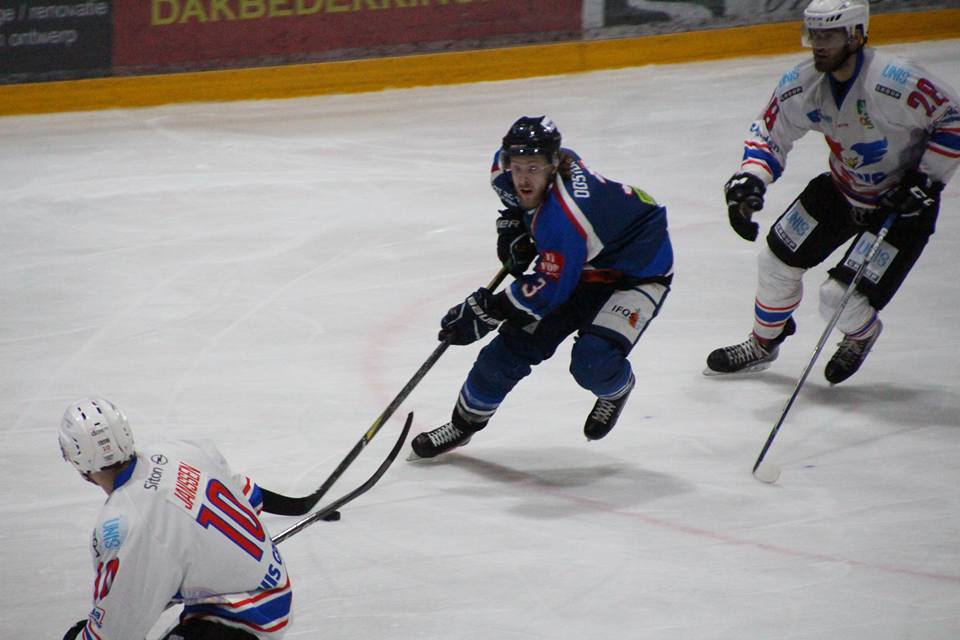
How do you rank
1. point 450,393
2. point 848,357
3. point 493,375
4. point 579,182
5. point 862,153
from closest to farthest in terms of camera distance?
point 579,182 → point 493,375 → point 862,153 → point 848,357 → point 450,393

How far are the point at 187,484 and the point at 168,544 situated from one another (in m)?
0.13

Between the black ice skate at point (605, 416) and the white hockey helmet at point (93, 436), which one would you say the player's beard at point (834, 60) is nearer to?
the black ice skate at point (605, 416)

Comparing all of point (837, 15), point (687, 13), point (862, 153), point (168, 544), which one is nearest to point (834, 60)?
Result: point (837, 15)

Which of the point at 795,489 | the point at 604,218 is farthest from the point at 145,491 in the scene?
the point at 795,489

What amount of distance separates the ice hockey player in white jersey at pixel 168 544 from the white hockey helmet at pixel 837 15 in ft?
8.10

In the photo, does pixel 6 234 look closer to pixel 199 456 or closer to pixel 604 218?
pixel 604 218

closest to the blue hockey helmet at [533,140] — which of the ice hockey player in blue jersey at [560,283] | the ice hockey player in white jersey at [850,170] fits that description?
the ice hockey player in blue jersey at [560,283]

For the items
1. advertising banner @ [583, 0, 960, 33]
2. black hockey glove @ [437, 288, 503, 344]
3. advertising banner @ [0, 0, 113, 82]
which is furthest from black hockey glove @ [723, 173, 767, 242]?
advertising banner @ [0, 0, 113, 82]

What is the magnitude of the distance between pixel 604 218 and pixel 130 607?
1881mm

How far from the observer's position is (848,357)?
14.4 ft

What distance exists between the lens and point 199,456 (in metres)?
2.54

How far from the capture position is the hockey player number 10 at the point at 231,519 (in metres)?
2.42

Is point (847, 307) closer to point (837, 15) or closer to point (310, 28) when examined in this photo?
point (837, 15)

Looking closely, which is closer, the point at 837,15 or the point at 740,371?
the point at 837,15
